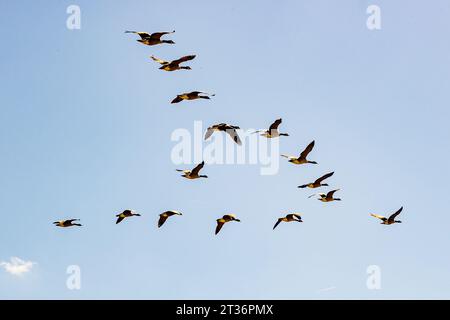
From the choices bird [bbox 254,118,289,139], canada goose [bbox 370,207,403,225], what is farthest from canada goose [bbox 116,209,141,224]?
canada goose [bbox 370,207,403,225]

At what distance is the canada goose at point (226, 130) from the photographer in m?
45.7

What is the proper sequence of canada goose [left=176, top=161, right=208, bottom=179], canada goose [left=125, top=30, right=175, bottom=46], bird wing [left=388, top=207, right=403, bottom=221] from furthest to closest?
bird wing [left=388, top=207, right=403, bottom=221], canada goose [left=176, top=161, right=208, bottom=179], canada goose [left=125, top=30, right=175, bottom=46]

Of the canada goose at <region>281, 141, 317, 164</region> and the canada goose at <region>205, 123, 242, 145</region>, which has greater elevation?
the canada goose at <region>205, 123, 242, 145</region>

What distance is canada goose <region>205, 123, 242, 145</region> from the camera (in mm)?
45688

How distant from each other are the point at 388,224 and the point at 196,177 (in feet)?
58.8

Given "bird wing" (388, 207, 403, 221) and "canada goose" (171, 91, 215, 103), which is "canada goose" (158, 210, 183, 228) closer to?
"canada goose" (171, 91, 215, 103)

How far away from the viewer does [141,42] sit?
135 ft

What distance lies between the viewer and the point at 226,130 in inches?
1821

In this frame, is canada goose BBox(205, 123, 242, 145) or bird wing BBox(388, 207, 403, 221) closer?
canada goose BBox(205, 123, 242, 145)

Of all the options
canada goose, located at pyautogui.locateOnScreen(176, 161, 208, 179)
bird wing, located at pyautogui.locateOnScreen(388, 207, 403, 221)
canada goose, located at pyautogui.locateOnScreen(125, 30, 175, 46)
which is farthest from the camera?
bird wing, located at pyautogui.locateOnScreen(388, 207, 403, 221)

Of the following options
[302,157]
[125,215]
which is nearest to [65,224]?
[125,215]

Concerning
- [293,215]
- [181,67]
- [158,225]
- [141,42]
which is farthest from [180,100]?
[293,215]

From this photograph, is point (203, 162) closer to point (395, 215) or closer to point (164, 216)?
point (164, 216)
